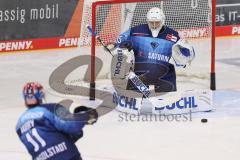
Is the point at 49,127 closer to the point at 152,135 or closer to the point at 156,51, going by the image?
the point at 152,135

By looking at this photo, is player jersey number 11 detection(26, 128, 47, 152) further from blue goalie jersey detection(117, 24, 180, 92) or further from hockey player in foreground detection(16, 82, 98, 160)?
blue goalie jersey detection(117, 24, 180, 92)

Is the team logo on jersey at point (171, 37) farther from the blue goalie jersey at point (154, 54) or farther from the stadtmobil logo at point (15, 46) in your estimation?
the stadtmobil logo at point (15, 46)

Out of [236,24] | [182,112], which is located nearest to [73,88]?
[182,112]

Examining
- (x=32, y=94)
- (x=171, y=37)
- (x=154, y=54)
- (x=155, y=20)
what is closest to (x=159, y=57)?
(x=154, y=54)

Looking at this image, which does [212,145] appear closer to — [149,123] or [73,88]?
[149,123]

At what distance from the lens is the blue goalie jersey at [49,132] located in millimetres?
5191

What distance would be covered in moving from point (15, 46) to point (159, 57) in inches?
168

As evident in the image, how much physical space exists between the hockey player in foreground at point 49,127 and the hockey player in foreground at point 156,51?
12.6 ft

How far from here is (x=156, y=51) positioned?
9156 mm

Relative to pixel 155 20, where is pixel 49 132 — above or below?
below

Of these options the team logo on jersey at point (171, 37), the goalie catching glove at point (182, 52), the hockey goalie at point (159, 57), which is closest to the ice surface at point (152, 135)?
the hockey goalie at point (159, 57)

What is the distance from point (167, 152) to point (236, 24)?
21.1 ft

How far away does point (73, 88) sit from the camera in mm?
10305

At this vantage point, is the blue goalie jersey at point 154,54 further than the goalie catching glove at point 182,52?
Yes
